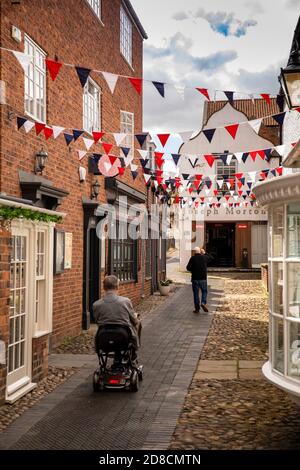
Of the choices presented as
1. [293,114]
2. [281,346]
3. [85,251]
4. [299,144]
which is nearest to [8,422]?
[281,346]

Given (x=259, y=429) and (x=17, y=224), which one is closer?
(x=259, y=429)

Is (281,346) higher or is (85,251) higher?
(85,251)

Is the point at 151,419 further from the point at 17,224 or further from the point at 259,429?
the point at 17,224

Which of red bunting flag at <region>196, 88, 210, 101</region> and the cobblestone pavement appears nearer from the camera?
the cobblestone pavement

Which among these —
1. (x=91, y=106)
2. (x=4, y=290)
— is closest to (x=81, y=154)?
(x=91, y=106)

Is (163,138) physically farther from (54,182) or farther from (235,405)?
(235,405)

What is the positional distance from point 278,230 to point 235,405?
7.56 ft

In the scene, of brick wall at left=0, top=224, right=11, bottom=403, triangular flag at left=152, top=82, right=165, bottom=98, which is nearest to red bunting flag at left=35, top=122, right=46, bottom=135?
triangular flag at left=152, top=82, right=165, bottom=98

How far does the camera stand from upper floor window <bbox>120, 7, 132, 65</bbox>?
51.9ft

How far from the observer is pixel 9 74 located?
8.09 metres

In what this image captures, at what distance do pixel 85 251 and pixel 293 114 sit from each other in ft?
28.0

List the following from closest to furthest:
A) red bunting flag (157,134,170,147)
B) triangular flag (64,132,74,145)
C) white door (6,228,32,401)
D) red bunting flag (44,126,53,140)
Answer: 1. white door (6,228,32,401)
2. red bunting flag (44,126,53,140)
3. red bunting flag (157,134,170,147)
4. triangular flag (64,132,74,145)

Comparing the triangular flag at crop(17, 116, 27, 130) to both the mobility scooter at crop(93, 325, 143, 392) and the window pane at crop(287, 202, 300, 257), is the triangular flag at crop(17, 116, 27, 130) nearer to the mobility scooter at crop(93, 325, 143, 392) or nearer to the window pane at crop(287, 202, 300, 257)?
the mobility scooter at crop(93, 325, 143, 392)

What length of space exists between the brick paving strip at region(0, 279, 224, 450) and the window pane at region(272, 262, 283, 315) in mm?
1563
